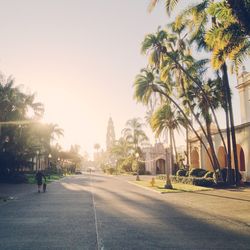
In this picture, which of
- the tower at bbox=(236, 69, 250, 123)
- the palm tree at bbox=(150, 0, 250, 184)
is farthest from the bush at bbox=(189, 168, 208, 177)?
the palm tree at bbox=(150, 0, 250, 184)

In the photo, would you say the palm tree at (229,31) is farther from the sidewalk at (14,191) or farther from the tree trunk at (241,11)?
the sidewalk at (14,191)

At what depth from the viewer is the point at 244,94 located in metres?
34.5

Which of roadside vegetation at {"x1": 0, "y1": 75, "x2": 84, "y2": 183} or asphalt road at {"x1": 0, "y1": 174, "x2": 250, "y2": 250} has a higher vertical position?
roadside vegetation at {"x1": 0, "y1": 75, "x2": 84, "y2": 183}

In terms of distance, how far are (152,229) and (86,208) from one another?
535 centimetres

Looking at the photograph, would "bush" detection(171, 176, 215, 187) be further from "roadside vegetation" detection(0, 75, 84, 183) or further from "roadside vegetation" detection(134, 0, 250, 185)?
"roadside vegetation" detection(0, 75, 84, 183)

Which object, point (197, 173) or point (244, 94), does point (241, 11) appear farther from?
point (244, 94)

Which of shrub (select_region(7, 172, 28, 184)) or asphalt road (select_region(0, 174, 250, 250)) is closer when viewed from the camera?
asphalt road (select_region(0, 174, 250, 250))

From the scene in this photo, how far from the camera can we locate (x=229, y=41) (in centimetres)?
1482

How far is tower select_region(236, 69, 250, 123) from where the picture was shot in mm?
33875

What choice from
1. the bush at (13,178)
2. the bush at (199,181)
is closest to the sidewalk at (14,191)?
the bush at (13,178)

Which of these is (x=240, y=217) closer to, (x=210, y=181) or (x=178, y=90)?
(x=210, y=181)

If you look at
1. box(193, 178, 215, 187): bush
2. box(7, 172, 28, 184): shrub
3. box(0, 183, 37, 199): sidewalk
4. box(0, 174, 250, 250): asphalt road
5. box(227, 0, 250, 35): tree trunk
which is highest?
box(227, 0, 250, 35): tree trunk

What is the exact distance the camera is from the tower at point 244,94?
111ft

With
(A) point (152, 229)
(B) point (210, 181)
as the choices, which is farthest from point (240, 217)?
(B) point (210, 181)
